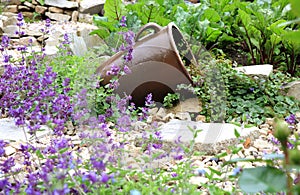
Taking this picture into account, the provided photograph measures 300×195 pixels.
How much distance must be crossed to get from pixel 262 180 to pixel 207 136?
1.75 metres

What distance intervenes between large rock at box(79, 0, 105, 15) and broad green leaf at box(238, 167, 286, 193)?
598cm

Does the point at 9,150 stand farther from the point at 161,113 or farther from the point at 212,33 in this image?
the point at 212,33

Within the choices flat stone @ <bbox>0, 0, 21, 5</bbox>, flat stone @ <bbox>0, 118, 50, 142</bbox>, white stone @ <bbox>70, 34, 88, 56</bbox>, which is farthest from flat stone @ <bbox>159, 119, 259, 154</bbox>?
flat stone @ <bbox>0, 0, 21, 5</bbox>

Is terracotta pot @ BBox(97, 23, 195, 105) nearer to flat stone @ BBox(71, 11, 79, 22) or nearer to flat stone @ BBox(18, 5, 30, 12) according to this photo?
flat stone @ BBox(71, 11, 79, 22)

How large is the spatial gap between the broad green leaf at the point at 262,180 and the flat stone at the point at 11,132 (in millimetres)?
1944

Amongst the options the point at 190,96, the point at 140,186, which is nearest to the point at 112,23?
the point at 190,96

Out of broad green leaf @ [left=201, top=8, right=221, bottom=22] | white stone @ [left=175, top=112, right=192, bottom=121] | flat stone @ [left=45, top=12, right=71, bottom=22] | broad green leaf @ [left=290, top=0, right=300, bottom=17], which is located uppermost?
broad green leaf @ [left=290, top=0, right=300, bottom=17]

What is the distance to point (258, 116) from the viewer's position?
3076 millimetres

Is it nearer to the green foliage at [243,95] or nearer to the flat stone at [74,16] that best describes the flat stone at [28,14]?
the flat stone at [74,16]

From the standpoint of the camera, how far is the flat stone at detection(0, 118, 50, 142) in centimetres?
255

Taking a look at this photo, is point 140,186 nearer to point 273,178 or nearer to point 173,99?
point 273,178

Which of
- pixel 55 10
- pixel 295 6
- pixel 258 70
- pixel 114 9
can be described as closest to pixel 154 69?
pixel 258 70

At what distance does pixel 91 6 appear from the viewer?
21.2 ft

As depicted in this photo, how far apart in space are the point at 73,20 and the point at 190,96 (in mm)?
3567
